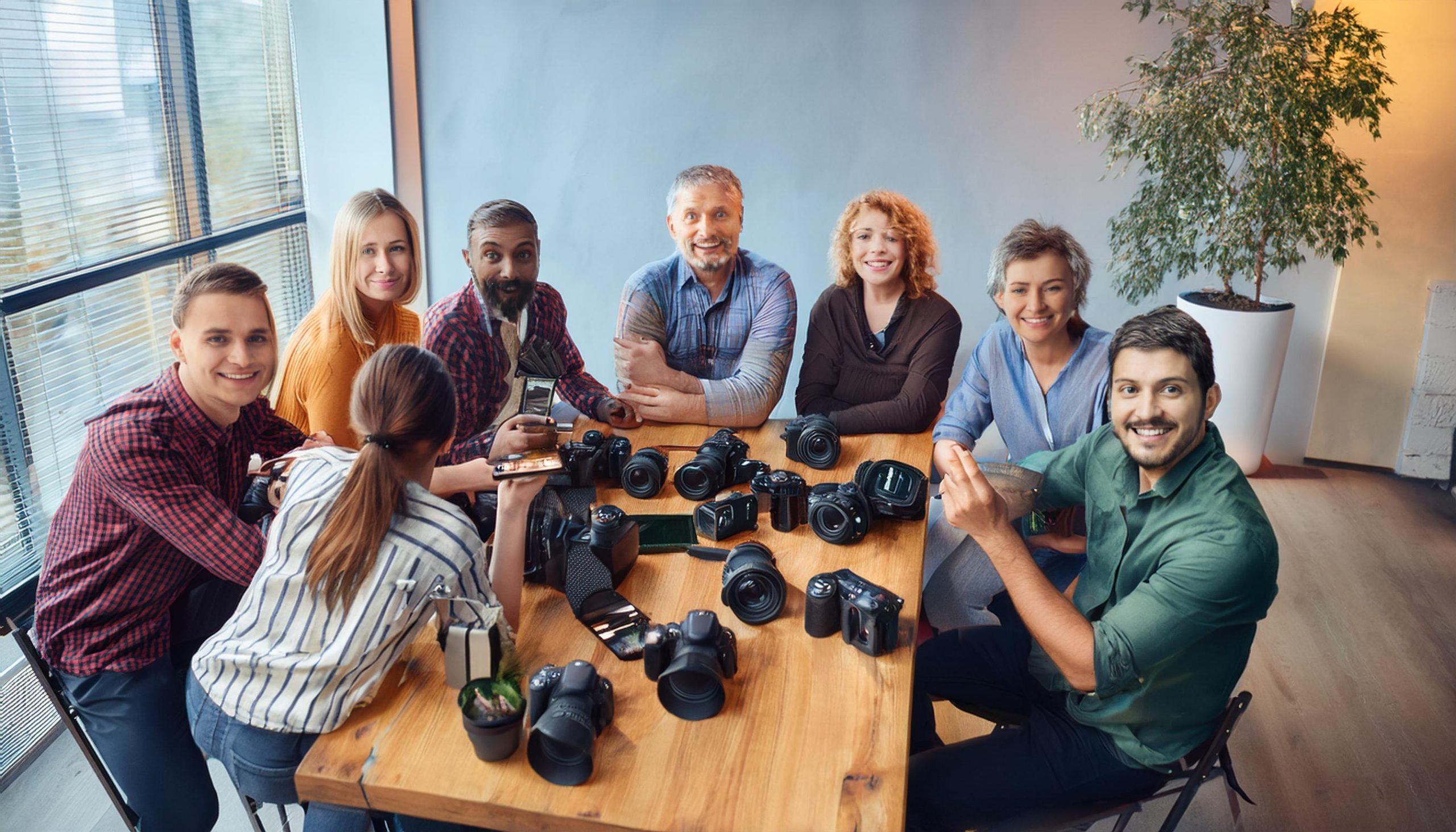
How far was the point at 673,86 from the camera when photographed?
434cm

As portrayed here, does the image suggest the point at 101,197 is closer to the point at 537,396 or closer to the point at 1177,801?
the point at 537,396

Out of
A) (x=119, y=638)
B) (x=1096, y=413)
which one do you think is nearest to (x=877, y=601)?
(x=1096, y=413)

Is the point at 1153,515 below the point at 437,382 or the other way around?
below

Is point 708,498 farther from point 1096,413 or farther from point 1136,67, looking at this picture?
point 1136,67

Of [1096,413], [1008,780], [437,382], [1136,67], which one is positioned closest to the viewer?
[437,382]

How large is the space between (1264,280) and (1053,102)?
1.15 metres

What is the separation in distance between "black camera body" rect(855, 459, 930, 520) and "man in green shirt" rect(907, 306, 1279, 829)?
0.21 m

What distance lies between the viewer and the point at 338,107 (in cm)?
427

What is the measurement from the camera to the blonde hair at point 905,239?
275 centimetres

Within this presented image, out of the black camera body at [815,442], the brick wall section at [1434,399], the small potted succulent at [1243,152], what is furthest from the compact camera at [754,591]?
the brick wall section at [1434,399]

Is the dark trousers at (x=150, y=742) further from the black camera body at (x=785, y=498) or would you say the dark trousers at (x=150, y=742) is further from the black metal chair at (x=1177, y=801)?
the black metal chair at (x=1177, y=801)

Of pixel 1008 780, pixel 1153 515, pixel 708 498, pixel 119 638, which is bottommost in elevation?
pixel 1008 780

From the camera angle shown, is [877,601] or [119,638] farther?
[119,638]

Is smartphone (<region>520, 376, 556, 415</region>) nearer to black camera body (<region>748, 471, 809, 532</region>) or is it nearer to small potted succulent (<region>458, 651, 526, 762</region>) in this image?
black camera body (<region>748, 471, 809, 532</region>)
